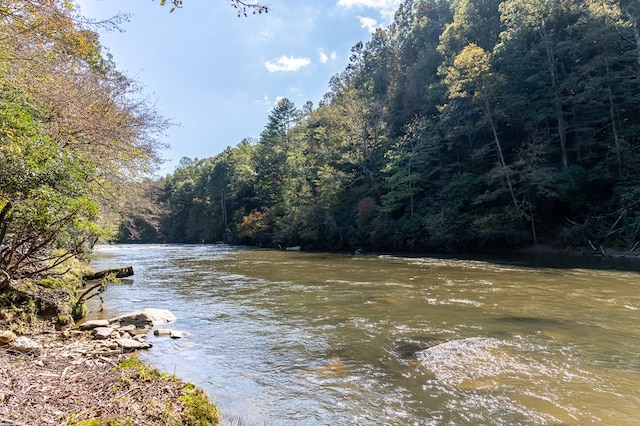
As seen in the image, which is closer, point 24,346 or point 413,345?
point 24,346

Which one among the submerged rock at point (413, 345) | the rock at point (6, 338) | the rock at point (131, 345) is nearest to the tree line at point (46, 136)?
the rock at point (6, 338)

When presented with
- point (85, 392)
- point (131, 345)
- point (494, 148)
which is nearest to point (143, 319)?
point (131, 345)

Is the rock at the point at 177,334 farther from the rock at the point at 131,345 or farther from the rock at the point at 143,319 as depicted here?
the rock at the point at 143,319

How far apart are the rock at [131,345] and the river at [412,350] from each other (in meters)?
0.29

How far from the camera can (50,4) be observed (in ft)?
17.6

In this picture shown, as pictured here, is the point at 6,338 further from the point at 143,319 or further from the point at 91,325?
the point at 143,319

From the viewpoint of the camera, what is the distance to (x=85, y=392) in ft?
11.9

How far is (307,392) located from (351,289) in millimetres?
7755

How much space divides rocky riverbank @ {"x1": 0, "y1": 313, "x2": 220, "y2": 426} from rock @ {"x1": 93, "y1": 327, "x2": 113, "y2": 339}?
1256 millimetres

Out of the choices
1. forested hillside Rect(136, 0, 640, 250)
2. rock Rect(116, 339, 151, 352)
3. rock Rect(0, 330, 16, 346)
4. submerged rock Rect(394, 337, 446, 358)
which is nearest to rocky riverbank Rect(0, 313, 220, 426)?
rock Rect(0, 330, 16, 346)

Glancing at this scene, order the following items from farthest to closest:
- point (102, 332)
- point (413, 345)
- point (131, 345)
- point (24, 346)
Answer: point (102, 332) < point (131, 345) < point (413, 345) < point (24, 346)

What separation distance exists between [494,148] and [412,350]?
24716 millimetres

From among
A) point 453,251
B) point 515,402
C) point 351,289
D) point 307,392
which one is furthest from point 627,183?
point 307,392

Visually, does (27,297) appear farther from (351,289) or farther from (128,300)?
(351,289)
